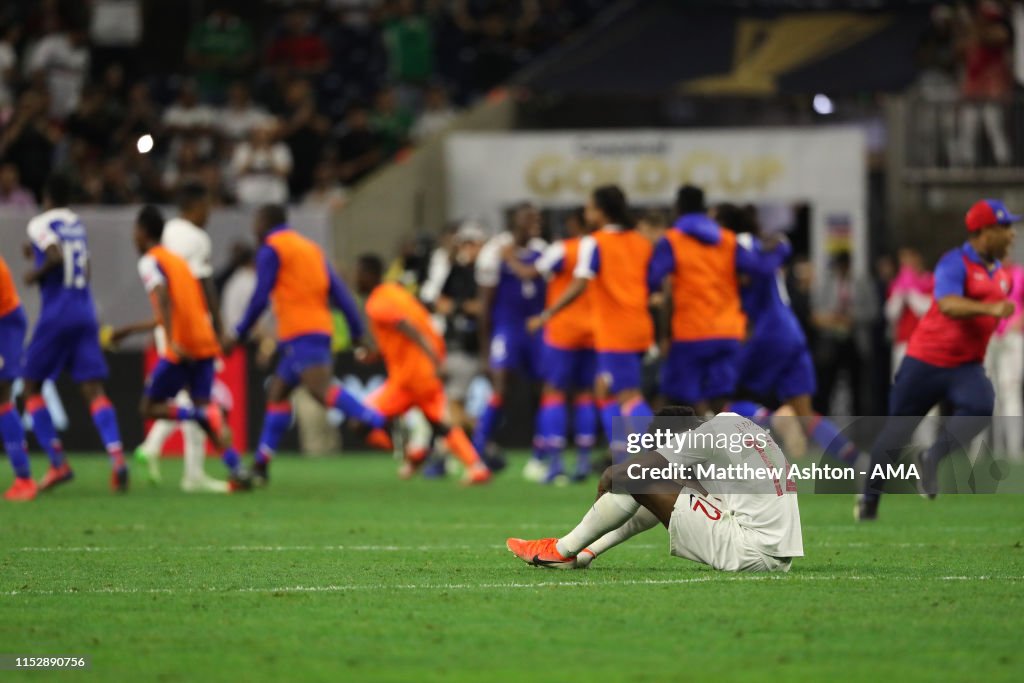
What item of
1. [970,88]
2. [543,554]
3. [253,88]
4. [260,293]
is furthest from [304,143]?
[543,554]

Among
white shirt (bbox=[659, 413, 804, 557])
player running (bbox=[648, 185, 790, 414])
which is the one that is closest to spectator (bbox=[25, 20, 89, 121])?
player running (bbox=[648, 185, 790, 414])

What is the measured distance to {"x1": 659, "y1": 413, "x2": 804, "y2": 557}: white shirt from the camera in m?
9.05

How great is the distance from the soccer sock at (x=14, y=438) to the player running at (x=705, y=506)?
6.61 m

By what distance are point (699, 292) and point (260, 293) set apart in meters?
3.71

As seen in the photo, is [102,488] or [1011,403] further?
[1011,403]

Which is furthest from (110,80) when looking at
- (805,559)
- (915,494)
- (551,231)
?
(805,559)

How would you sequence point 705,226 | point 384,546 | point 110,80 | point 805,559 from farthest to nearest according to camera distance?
1. point 110,80
2. point 705,226
3. point 384,546
4. point 805,559

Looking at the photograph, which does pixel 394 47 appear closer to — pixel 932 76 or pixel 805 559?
pixel 932 76

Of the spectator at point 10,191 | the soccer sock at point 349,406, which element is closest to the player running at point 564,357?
the soccer sock at point 349,406

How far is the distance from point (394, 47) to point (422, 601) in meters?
19.7

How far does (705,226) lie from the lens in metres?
15.2

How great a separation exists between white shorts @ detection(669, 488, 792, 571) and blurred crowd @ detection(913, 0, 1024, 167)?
15983 mm

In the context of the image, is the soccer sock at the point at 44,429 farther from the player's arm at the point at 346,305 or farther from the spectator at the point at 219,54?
the spectator at the point at 219,54

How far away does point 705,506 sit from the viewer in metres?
9.26
